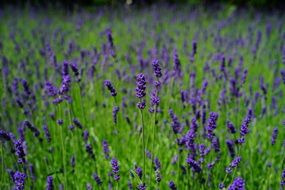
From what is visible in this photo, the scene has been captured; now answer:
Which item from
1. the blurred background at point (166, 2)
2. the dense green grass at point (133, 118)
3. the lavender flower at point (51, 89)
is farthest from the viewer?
the blurred background at point (166, 2)

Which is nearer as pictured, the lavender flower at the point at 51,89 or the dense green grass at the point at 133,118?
the lavender flower at the point at 51,89

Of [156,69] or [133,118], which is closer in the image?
[156,69]

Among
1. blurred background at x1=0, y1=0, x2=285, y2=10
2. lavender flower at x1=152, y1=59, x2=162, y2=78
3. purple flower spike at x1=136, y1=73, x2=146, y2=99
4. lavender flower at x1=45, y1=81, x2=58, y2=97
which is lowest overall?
purple flower spike at x1=136, y1=73, x2=146, y2=99

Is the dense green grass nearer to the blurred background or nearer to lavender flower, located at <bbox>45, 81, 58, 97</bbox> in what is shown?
lavender flower, located at <bbox>45, 81, 58, 97</bbox>

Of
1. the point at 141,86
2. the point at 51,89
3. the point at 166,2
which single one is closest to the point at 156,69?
the point at 141,86

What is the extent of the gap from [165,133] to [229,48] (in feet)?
9.10

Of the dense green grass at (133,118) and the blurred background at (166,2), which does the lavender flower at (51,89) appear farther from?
the blurred background at (166,2)

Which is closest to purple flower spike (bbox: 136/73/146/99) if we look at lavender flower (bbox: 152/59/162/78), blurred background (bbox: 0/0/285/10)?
lavender flower (bbox: 152/59/162/78)

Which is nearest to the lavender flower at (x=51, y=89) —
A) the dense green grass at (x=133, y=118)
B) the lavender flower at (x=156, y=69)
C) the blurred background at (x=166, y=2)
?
the dense green grass at (x=133, y=118)

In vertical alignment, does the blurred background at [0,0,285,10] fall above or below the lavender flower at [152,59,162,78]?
above

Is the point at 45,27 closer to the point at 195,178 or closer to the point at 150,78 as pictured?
the point at 150,78

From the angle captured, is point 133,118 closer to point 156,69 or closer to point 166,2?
point 156,69

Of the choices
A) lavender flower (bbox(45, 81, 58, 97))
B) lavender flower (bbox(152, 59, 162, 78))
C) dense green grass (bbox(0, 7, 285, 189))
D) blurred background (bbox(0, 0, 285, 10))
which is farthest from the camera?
blurred background (bbox(0, 0, 285, 10))

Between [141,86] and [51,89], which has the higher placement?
[51,89]
